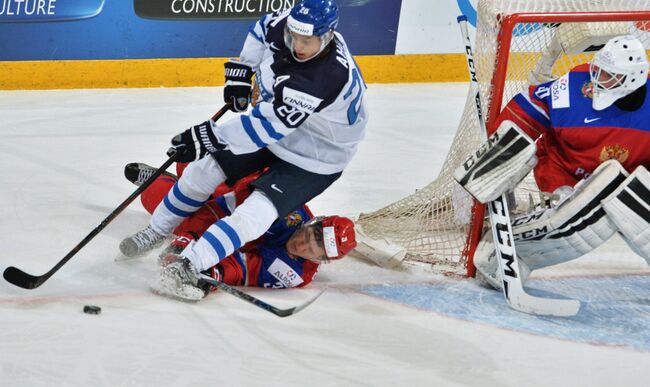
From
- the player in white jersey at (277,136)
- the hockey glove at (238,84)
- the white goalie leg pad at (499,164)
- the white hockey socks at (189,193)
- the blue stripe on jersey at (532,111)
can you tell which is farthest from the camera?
the hockey glove at (238,84)

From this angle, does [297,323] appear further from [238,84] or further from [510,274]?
[238,84]

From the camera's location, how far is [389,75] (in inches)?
238

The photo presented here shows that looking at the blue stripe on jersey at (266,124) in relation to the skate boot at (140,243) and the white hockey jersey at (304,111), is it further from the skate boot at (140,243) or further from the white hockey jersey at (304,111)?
the skate boot at (140,243)

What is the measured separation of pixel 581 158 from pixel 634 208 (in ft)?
0.81

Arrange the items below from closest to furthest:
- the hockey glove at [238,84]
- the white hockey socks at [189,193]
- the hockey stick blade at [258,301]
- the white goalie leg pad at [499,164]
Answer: the hockey stick blade at [258,301] → the white goalie leg pad at [499,164] → the white hockey socks at [189,193] → the hockey glove at [238,84]

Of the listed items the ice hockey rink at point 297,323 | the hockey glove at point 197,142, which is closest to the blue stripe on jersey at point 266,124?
the hockey glove at point 197,142

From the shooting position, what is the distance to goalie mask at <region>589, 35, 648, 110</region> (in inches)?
98.8

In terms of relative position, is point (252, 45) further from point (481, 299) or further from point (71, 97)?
point (71, 97)

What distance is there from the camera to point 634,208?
2516 mm

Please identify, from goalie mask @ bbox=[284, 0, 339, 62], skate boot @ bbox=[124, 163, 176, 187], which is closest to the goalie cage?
goalie mask @ bbox=[284, 0, 339, 62]

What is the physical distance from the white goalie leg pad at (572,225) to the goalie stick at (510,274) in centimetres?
8

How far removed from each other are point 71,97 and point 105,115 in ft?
1.75

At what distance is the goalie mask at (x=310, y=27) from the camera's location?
2.41 m

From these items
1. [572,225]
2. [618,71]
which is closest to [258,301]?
[572,225]
